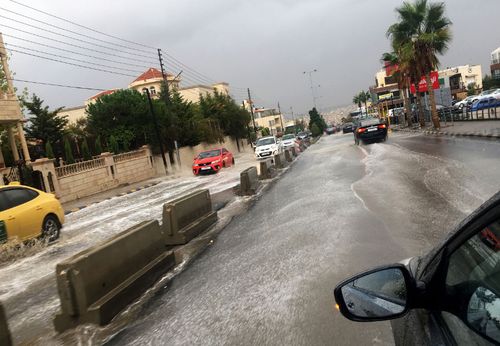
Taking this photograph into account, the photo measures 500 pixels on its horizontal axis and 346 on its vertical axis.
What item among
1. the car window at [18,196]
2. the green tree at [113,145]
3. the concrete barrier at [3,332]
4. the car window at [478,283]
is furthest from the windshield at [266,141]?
the car window at [478,283]

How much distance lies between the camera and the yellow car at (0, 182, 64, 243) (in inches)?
400

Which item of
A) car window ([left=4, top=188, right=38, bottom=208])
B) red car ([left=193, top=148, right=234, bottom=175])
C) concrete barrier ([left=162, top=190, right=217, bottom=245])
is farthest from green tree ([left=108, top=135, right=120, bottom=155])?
concrete barrier ([left=162, top=190, right=217, bottom=245])

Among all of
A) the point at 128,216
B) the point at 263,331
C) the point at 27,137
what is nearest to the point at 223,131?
the point at 27,137

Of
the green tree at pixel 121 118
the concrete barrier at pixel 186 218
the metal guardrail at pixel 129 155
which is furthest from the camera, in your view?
the green tree at pixel 121 118

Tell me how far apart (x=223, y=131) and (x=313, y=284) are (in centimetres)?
5528

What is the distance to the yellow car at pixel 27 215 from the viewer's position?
1017 cm

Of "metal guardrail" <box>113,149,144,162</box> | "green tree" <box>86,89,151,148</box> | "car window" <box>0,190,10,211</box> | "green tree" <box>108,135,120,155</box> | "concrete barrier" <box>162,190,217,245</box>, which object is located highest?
"green tree" <box>86,89,151,148</box>

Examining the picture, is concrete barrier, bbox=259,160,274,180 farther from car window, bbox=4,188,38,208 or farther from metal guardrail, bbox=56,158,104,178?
metal guardrail, bbox=56,158,104,178

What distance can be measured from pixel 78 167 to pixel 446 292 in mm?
26253

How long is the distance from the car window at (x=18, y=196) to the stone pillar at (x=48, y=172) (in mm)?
12783

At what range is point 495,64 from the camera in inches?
3686

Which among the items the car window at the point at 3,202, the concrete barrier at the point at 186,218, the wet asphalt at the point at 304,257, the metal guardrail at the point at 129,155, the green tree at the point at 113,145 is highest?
the green tree at the point at 113,145

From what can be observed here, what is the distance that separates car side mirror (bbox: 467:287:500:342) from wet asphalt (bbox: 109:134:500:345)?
2307mm

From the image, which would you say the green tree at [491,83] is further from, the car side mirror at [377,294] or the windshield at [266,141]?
the car side mirror at [377,294]
